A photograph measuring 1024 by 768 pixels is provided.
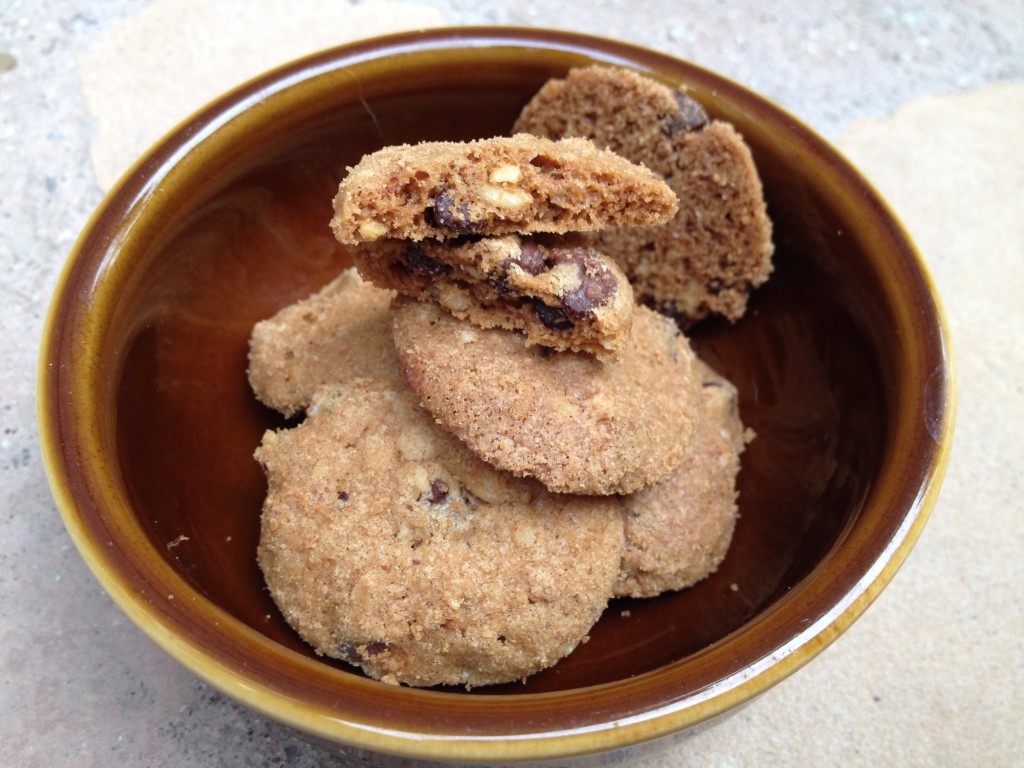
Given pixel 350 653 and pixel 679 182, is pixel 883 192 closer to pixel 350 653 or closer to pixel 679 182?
pixel 679 182

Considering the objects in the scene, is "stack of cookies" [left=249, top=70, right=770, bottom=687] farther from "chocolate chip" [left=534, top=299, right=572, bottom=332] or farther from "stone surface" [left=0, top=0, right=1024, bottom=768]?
"stone surface" [left=0, top=0, right=1024, bottom=768]

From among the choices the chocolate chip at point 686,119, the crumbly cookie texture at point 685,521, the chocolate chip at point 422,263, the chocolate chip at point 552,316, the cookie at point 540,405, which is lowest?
the crumbly cookie texture at point 685,521

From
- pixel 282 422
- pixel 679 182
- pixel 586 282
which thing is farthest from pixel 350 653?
pixel 679 182

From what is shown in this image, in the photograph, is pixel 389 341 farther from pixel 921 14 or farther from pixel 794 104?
pixel 921 14

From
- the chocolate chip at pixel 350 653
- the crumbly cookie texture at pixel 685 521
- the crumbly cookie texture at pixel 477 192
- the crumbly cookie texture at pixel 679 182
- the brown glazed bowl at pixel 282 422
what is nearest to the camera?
the brown glazed bowl at pixel 282 422

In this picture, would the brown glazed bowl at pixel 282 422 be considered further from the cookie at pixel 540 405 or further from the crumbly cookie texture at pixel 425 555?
the cookie at pixel 540 405

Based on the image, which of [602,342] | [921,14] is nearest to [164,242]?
[602,342]

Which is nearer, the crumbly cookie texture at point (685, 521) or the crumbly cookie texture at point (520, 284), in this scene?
the crumbly cookie texture at point (520, 284)

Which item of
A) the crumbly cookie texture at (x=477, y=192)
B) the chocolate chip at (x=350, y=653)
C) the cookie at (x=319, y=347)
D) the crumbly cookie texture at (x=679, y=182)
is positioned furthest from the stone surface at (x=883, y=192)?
the crumbly cookie texture at (x=477, y=192)
